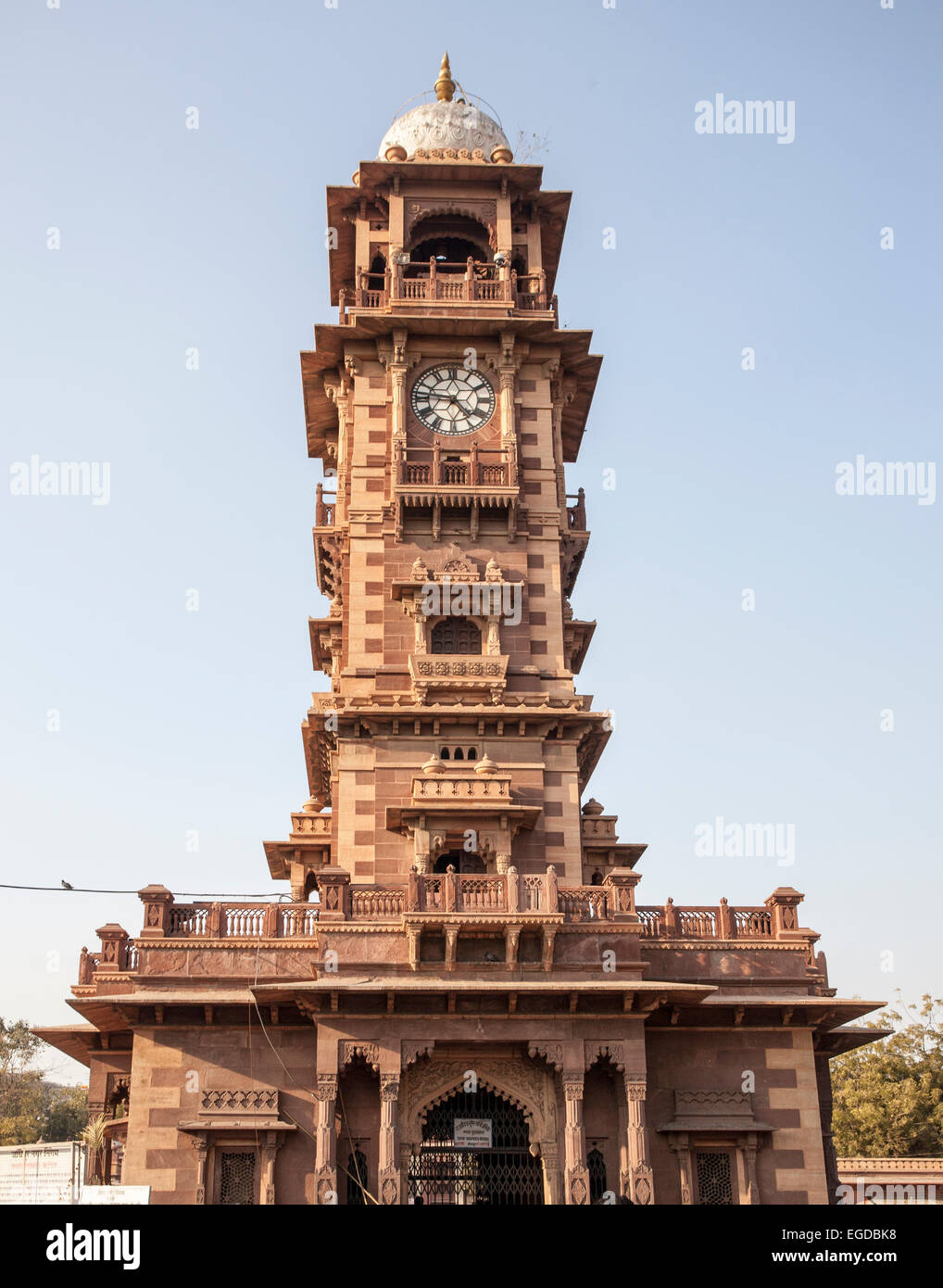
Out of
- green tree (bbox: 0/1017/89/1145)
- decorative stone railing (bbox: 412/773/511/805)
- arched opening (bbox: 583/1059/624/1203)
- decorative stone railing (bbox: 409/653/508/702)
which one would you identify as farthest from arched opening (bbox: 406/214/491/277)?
green tree (bbox: 0/1017/89/1145)

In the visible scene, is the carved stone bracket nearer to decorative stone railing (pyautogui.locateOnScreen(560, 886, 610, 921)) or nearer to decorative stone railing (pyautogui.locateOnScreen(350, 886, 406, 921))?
decorative stone railing (pyautogui.locateOnScreen(350, 886, 406, 921))

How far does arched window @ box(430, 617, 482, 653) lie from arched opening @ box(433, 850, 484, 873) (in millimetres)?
5275

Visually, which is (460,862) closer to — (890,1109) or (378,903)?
(378,903)

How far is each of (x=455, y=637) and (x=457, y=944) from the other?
9.19 metres

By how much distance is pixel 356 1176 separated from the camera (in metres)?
27.8

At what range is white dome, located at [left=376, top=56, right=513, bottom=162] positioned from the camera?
40750 millimetres

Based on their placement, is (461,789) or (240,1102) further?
(461,789)

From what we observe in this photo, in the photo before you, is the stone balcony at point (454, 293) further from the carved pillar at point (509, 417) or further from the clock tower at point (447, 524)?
the carved pillar at point (509, 417)

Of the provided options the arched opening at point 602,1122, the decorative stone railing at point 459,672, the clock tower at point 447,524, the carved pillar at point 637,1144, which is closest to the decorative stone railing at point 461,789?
the clock tower at point 447,524

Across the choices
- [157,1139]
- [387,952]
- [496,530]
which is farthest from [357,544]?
[157,1139]

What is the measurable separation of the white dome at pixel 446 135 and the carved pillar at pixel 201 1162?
1064 inches

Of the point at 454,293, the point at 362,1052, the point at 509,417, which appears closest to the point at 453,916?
the point at 362,1052

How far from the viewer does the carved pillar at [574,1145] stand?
2700 centimetres
